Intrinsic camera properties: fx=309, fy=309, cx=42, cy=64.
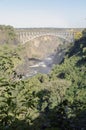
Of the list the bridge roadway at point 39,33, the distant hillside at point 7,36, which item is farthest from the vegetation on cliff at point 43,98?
the bridge roadway at point 39,33

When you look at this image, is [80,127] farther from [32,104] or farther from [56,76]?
[56,76]

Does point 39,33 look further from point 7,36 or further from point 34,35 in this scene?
point 7,36

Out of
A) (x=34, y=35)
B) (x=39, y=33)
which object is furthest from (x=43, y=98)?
(x=39, y=33)

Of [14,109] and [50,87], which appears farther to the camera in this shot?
[50,87]

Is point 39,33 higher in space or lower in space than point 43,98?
higher

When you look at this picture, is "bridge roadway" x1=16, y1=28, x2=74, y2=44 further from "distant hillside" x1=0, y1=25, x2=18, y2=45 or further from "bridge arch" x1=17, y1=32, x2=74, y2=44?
"distant hillside" x1=0, y1=25, x2=18, y2=45

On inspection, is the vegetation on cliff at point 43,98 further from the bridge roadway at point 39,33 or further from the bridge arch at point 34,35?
the bridge roadway at point 39,33

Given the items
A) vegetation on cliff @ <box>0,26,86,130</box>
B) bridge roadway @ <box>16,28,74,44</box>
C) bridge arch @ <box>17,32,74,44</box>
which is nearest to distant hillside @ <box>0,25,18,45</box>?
bridge arch @ <box>17,32,74,44</box>

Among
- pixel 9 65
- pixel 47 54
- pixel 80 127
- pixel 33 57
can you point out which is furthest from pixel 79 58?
pixel 47 54
